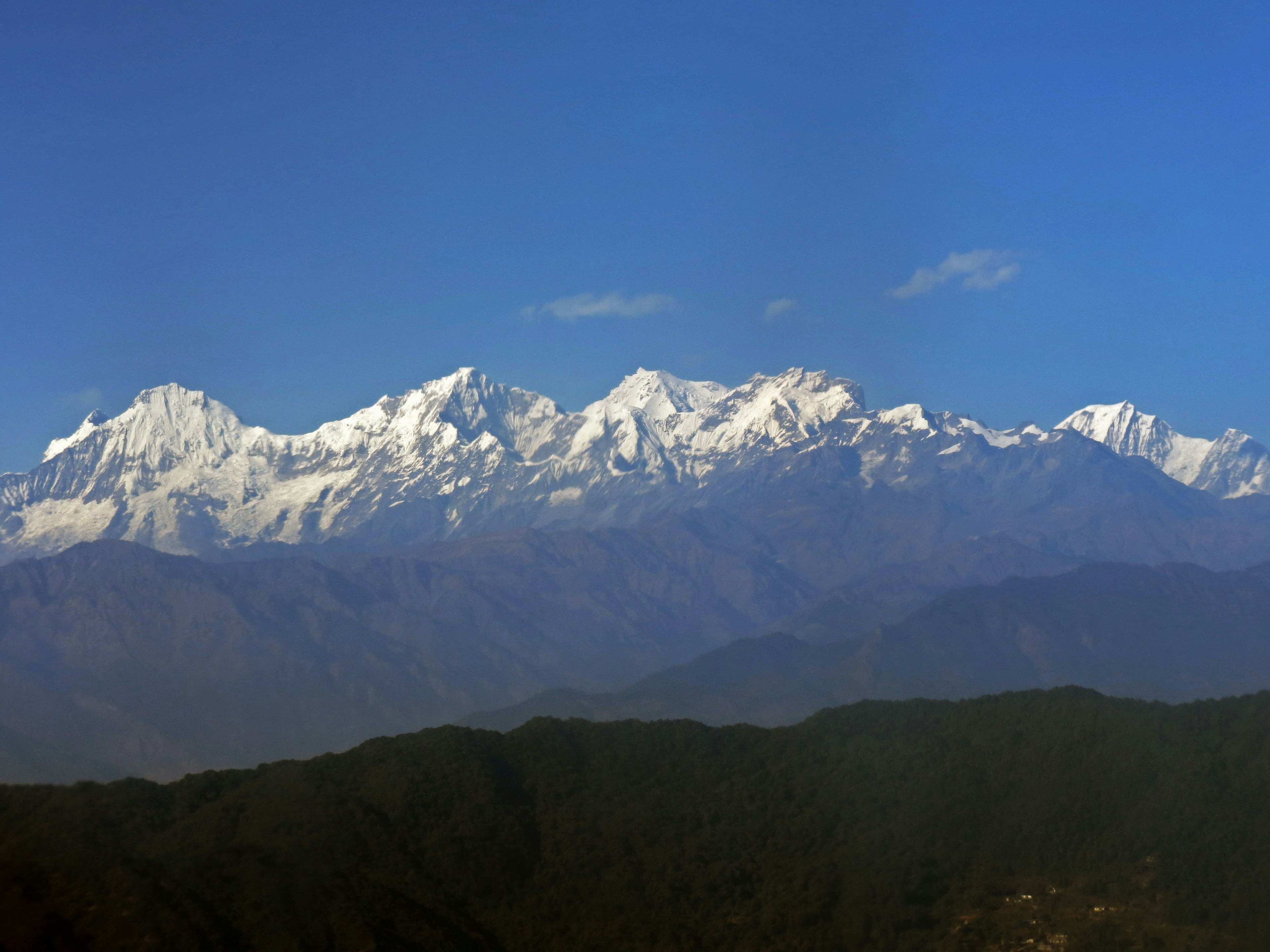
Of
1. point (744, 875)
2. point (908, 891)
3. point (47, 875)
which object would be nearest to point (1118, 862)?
point (908, 891)

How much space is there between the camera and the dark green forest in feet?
482

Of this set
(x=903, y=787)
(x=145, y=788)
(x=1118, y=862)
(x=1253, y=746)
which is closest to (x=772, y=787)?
(x=903, y=787)

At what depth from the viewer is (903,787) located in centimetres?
19312

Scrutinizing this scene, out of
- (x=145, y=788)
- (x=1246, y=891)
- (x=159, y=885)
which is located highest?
(x=145, y=788)

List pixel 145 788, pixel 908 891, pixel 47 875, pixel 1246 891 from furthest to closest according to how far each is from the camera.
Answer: pixel 145 788
pixel 908 891
pixel 1246 891
pixel 47 875

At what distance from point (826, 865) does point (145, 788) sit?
297 ft

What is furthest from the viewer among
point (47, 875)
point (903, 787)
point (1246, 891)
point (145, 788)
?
point (903, 787)

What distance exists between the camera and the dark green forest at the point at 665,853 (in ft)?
482

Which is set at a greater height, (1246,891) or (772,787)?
(772,787)

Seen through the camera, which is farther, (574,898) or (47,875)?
(574,898)

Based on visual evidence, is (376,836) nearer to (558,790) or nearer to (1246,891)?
(558,790)

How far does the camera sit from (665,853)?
180m

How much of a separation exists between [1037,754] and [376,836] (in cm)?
9465

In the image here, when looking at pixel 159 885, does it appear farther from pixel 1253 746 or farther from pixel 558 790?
pixel 1253 746
